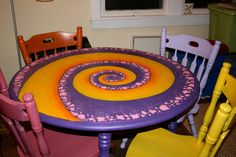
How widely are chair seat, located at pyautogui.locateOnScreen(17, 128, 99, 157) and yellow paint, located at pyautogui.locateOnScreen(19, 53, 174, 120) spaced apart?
0.88ft

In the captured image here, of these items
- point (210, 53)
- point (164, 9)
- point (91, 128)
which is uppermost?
point (164, 9)

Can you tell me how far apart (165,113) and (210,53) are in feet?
2.65

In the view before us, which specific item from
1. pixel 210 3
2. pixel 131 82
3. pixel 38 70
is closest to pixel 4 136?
pixel 38 70

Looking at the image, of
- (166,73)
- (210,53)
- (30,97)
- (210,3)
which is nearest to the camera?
(30,97)

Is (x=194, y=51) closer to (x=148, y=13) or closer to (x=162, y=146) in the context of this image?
(x=162, y=146)

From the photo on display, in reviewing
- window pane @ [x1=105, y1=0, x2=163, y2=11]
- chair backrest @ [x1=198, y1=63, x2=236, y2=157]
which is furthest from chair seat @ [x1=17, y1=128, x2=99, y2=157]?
window pane @ [x1=105, y1=0, x2=163, y2=11]

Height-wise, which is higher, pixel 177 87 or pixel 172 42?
pixel 172 42

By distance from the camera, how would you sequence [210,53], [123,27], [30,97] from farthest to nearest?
[123,27] → [210,53] → [30,97]

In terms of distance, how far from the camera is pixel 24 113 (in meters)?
0.83

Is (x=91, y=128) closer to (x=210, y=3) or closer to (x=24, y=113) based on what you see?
(x=24, y=113)

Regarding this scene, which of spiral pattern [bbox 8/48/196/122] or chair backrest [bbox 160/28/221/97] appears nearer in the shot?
spiral pattern [bbox 8/48/196/122]

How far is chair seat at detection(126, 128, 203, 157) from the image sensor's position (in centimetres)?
116

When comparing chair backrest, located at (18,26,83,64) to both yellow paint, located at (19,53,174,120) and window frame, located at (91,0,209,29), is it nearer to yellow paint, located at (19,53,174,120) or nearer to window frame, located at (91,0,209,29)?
yellow paint, located at (19,53,174,120)

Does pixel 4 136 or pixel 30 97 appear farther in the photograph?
pixel 4 136
